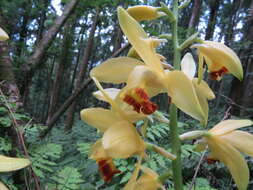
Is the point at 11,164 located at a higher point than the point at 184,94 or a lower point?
lower

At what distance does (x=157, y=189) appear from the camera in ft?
3.87

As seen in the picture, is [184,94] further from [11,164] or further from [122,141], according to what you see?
[11,164]

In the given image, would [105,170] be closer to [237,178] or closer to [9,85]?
[237,178]

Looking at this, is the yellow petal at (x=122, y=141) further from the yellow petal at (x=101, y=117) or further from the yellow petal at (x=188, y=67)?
the yellow petal at (x=188, y=67)

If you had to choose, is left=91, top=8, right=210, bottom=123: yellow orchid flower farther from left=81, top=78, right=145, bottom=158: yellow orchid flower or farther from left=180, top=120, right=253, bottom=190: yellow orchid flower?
left=180, top=120, right=253, bottom=190: yellow orchid flower

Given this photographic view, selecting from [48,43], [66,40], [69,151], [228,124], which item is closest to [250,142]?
[228,124]

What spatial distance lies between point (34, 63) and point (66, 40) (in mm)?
6123

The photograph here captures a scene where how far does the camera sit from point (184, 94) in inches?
43.4

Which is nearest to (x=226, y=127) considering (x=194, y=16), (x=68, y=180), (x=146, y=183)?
(x=146, y=183)

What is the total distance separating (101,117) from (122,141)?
0.17 metres

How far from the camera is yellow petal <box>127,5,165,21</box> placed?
4.35 ft

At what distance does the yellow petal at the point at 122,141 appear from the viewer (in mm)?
1039

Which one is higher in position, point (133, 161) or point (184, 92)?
point (184, 92)

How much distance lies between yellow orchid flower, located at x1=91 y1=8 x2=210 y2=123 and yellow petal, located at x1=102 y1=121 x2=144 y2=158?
0.30 ft
